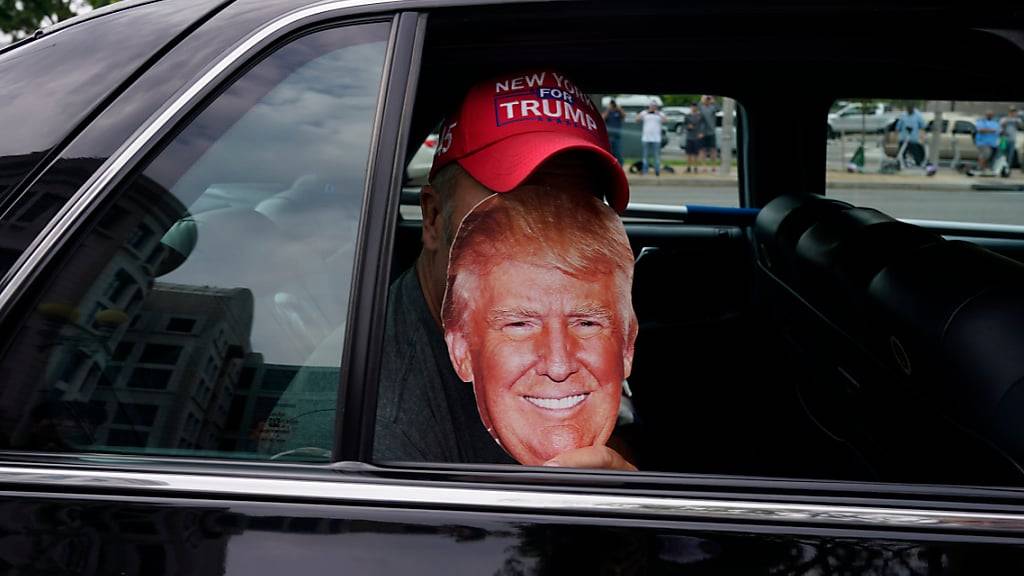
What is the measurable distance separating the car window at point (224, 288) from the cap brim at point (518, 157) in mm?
339

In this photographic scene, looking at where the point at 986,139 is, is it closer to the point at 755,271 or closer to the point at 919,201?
the point at 919,201

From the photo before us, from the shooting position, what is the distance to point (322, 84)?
1.33 m

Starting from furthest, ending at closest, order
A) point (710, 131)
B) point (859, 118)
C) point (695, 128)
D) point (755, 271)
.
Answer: point (859, 118) < point (695, 128) < point (710, 131) < point (755, 271)

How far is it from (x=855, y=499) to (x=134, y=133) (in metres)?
1.07

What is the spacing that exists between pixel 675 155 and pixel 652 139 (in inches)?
44.1

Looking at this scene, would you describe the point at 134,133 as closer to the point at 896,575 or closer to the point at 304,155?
the point at 304,155

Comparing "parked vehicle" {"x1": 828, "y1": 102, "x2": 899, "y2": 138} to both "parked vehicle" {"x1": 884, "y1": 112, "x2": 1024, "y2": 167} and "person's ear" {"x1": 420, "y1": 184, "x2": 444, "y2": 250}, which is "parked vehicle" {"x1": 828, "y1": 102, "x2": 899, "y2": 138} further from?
"person's ear" {"x1": 420, "y1": 184, "x2": 444, "y2": 250}

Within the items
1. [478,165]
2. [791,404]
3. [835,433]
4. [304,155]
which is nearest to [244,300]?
[304,155]

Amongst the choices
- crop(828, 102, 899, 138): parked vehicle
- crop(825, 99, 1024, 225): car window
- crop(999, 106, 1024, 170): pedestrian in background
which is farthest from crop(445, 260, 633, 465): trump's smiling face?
crop(999, 106, 1024, 170): pedestrian in background

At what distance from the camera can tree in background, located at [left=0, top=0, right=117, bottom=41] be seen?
33.5 feet

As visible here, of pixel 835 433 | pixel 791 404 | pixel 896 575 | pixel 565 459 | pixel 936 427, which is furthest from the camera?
pixel 791 404

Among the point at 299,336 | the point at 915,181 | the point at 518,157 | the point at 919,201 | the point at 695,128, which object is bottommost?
the point at 299,336

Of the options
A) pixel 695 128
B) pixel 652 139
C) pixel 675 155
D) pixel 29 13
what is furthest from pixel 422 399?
pixel 29 13

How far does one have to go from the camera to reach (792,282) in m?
2.76
